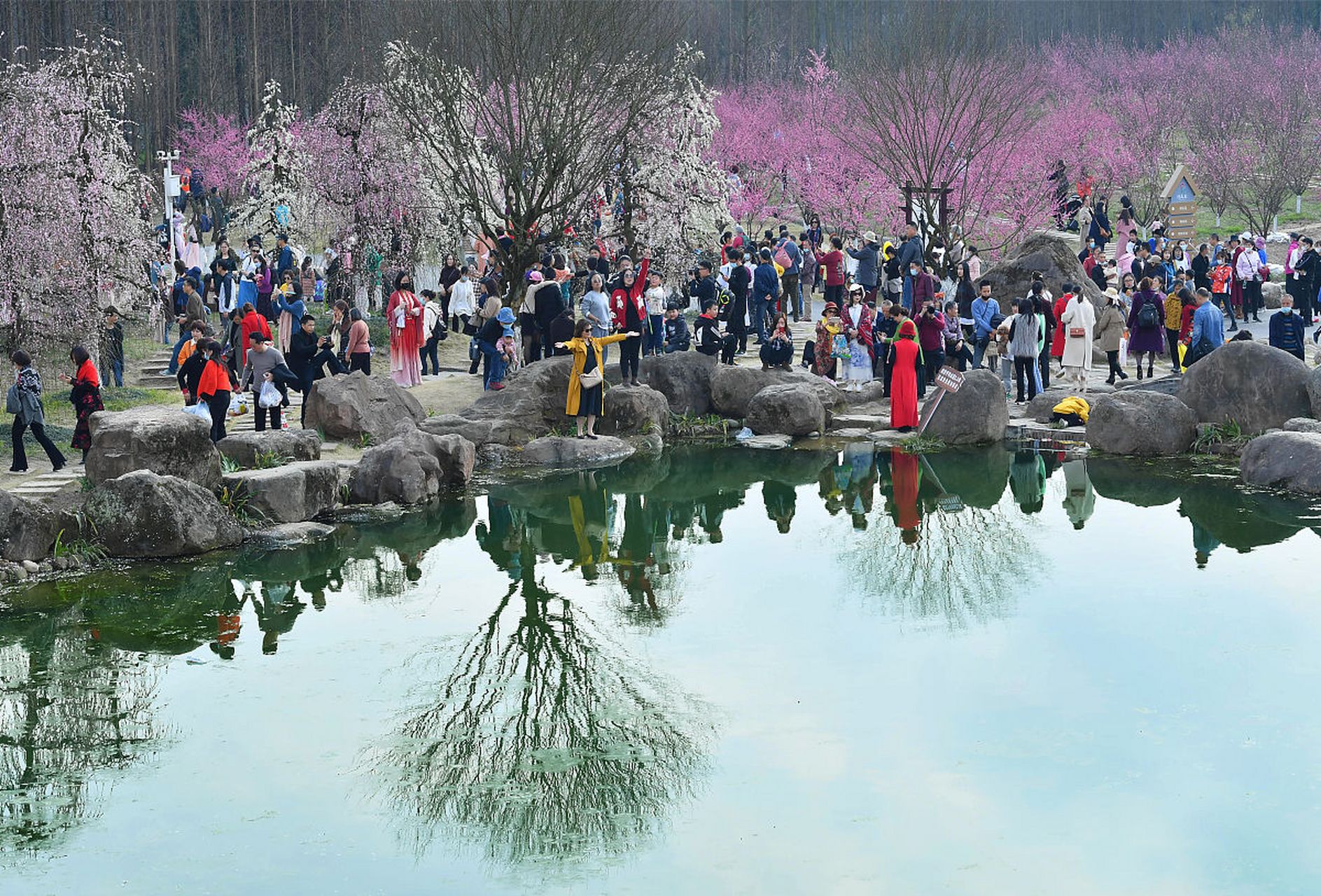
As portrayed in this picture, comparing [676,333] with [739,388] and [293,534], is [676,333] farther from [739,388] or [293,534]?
[293,534]

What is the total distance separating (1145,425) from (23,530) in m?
13.6

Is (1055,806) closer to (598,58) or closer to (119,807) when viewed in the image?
(119,807)

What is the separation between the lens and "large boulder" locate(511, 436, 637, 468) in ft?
65.3

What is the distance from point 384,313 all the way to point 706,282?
321 inches

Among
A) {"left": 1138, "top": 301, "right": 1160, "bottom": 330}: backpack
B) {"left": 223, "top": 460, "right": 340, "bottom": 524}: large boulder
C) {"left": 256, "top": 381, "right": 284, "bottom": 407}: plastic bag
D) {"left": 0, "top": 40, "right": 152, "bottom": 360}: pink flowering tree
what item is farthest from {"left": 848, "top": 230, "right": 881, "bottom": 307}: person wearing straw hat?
{"left": 223, "top": 460, "right": 340, "bottom": 524}: large boulder

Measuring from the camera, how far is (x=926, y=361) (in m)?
22.5

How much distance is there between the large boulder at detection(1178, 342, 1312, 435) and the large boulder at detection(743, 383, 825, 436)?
5099 mm

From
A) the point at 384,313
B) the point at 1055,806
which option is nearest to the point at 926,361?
the point at 384,313

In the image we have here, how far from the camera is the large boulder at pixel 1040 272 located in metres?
26.9

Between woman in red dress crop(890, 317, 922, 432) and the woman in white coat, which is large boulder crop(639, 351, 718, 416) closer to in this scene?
woman in red dress crop(890, 317, 922, 432)

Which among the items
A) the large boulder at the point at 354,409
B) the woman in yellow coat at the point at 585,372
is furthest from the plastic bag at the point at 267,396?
the woman in yellow coat at the point at 585,372

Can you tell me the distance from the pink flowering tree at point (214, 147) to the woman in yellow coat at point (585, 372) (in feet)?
100

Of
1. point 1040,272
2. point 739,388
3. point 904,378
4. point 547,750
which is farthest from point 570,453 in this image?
point 1040,272

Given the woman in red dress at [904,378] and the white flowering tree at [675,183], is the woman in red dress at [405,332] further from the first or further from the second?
the woman in red dress at [904,378]
